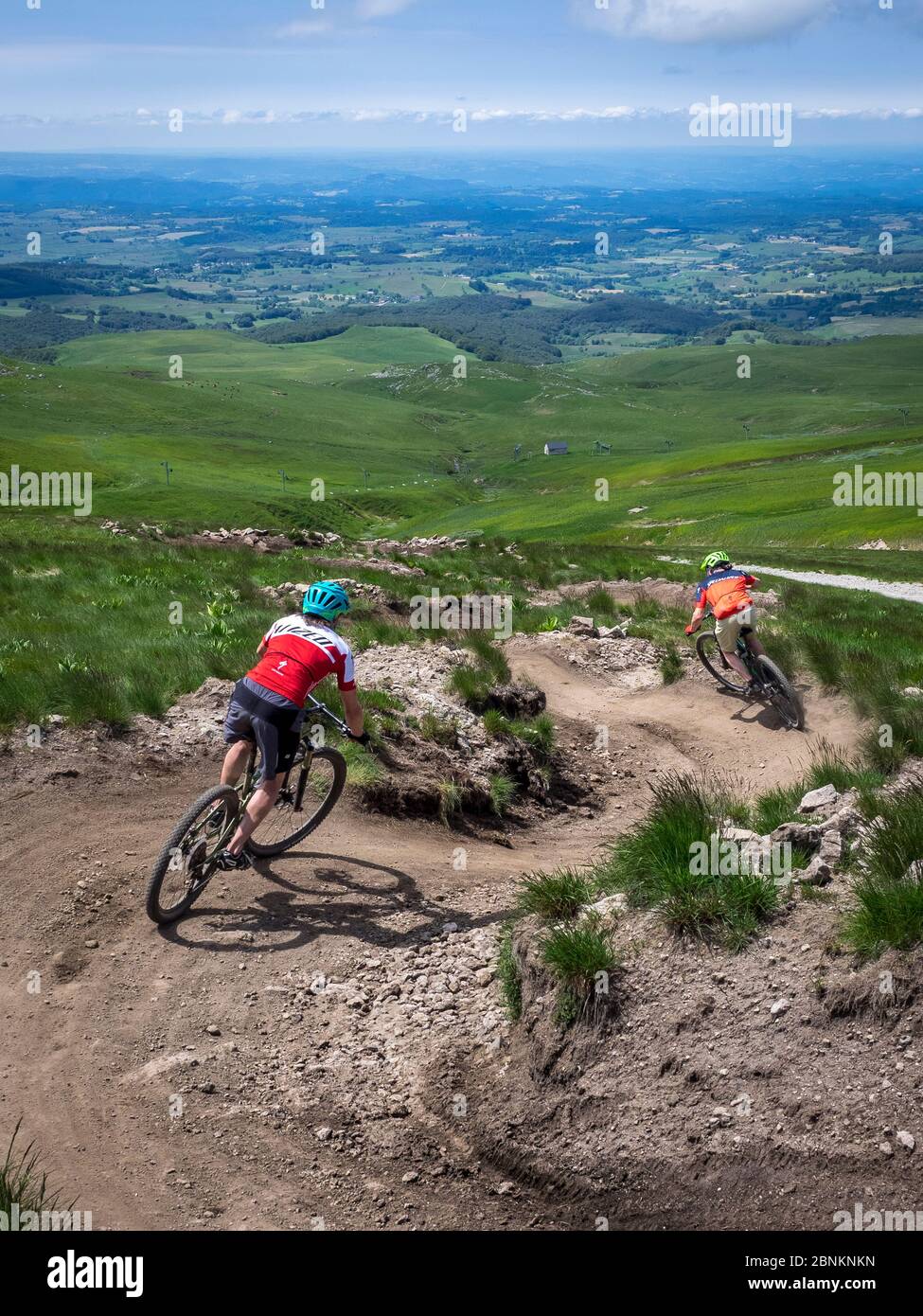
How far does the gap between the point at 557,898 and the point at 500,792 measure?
185 inches

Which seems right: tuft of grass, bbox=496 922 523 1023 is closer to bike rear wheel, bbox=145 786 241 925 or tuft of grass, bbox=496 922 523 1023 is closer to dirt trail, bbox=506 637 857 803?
bike rear wheel, bbox=145 786 241 925

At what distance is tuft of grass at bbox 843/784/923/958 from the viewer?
5.97m

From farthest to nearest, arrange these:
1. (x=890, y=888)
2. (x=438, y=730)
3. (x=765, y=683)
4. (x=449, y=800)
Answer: (x=765, y=683) → (x=438, y=730) → (x=449, y=800) → (x=890, y=888)

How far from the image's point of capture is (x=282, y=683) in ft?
28.8

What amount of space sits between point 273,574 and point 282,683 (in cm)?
1567

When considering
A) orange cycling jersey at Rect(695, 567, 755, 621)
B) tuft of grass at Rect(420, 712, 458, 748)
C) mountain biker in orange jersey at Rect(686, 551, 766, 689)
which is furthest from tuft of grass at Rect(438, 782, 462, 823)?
orange cycling jersey at Rect(695, 567, 755, 621)

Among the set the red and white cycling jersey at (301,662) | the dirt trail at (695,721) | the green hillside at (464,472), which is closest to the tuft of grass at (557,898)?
the red and white cycling jersey at (301,662)

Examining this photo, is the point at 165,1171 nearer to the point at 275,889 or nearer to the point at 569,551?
the point at 275,889

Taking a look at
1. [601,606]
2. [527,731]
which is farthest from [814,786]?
[601,606]

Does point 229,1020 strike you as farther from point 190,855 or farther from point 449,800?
point 449,800

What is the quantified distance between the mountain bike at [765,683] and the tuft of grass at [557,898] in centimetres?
809

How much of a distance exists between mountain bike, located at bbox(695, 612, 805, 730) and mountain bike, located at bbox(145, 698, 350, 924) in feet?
25.6

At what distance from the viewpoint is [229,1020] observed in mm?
7531
